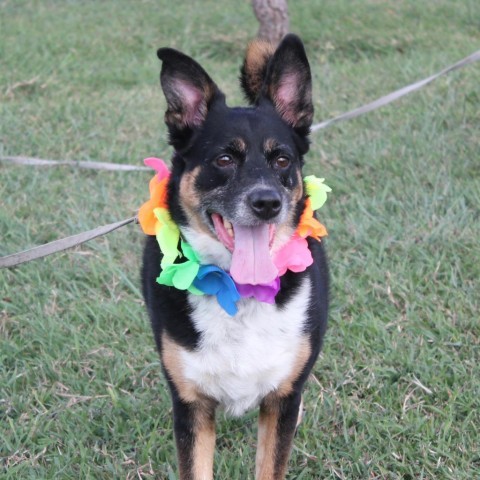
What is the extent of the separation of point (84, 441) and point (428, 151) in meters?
3.79

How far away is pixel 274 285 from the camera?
9.65 ft

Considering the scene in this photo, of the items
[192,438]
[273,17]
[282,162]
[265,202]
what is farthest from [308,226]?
[273,17]

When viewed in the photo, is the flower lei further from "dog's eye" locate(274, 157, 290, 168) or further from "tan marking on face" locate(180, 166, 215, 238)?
"dog's eye" locate(274, 157, 290, 168)

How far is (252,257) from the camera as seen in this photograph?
2.86 meters

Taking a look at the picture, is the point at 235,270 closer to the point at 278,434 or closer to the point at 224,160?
the point at 224,160

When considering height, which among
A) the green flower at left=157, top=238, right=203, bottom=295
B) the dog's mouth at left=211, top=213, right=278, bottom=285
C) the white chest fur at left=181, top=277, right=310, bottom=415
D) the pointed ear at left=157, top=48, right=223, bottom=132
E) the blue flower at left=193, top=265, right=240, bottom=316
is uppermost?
the pointed ear at left=157, top=48, right=223, bottom=132

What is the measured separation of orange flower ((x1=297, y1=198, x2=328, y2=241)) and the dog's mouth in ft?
0.49

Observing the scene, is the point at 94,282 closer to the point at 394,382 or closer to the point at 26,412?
the point at 26,412

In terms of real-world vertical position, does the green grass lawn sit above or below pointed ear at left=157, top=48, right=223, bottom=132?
below

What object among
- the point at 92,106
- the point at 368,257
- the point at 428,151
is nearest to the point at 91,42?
the point at 92,106

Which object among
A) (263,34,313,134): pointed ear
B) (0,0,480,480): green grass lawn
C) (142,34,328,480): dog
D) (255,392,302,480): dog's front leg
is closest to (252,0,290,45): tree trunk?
(0,0,480,480): green grass lawn

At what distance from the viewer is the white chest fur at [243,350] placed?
288cm

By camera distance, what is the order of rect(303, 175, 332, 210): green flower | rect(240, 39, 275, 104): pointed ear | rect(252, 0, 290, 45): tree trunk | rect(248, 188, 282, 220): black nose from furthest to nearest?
1. rect(252, 0, 290, 45): tree trunk
2. rect(240, 39, 275, 104): pointed ear
3. rect(303, 175, 332, 210): green flower
4. rect(248, 188, 282, 220): black nose

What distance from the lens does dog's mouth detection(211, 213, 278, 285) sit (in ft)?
9.26
